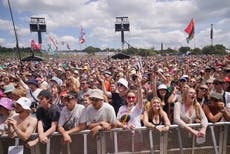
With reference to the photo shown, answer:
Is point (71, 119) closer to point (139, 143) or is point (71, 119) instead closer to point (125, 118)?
point (125, 118)

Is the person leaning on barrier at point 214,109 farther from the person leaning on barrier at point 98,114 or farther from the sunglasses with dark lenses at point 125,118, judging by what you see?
Result: the person leaning on barrier at point 98,114

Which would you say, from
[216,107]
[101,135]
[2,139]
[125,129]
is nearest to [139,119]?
[125,129]

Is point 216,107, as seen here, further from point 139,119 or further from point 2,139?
point 2,139

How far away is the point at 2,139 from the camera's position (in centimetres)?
316

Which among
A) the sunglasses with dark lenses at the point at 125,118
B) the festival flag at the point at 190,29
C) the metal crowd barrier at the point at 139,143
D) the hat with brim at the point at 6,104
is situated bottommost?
the metal crowd barrier at the point at 139,143

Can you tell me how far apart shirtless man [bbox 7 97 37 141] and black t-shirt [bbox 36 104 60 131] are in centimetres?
23

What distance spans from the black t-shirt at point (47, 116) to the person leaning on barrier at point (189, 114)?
2.06m

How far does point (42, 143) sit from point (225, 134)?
297 cm

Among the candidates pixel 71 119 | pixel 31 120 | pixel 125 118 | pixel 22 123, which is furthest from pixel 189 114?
pixel 22 123

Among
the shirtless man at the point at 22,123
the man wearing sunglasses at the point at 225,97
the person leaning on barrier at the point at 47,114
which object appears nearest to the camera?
the shirtless man at the point at 22,123

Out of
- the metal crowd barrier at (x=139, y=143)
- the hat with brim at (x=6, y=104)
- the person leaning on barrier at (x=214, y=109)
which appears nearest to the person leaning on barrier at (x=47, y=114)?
the metal crowd barrier at (x=139, y=143)

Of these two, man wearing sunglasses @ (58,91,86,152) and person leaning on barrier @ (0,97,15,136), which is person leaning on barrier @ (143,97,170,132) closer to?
man wearing sunglasses @ (58,91,86,152)

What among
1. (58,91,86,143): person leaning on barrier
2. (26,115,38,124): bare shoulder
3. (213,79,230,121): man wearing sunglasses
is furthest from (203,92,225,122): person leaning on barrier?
(26,115,38,124): bare shoulder

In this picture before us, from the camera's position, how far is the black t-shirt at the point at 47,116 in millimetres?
3559
